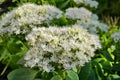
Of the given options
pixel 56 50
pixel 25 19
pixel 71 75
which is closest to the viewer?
pixel 56 50

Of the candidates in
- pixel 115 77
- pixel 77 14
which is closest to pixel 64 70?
→ pixel 115 77

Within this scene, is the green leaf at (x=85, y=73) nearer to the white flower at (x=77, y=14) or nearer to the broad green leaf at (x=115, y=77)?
the broad green leaf at (x=115, y=77)

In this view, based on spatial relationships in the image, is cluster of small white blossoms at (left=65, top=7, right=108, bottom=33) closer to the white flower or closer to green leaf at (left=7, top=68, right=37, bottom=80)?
the white flower

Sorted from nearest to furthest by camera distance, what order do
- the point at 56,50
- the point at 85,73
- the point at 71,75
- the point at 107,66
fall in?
the point at 56,50, the point at 71,75, the point at 85,73, the point at 107,66

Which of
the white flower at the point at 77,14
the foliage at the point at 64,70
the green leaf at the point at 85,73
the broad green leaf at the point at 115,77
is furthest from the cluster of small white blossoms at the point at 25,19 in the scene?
the broad green leaf at the point at 115,77

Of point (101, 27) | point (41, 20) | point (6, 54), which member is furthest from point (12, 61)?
point (101, 27)

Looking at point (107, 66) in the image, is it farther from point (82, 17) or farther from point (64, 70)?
point (64, 70)
